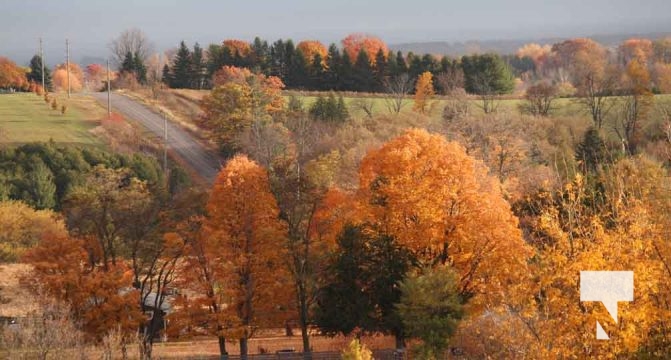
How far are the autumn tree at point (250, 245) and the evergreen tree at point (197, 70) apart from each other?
66034 millimetres

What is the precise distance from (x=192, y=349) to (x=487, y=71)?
56475mm

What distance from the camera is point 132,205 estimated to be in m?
27.4

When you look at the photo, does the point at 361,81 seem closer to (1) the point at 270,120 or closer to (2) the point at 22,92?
(1) the point at 270,120

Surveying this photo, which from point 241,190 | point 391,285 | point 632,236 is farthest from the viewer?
point 241,190

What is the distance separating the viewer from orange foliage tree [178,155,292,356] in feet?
84.7

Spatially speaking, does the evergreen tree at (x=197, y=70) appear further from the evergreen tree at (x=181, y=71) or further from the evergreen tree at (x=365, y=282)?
the evergreen tree at (x=365, y=282)

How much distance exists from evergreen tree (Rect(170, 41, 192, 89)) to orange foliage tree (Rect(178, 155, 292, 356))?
65.3m

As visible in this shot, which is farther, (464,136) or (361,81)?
(361,81)

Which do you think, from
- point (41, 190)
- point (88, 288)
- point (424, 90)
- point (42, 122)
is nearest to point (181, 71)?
point (42, 122)

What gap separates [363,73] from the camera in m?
86.0

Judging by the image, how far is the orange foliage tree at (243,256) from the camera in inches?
1016

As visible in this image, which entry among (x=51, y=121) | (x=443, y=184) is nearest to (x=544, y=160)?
(x=443, y=184)

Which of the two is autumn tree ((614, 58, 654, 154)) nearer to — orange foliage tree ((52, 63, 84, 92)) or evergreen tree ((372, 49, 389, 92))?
evergreen tree ((372, 49, 389, 92))

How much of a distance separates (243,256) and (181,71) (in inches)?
2651
